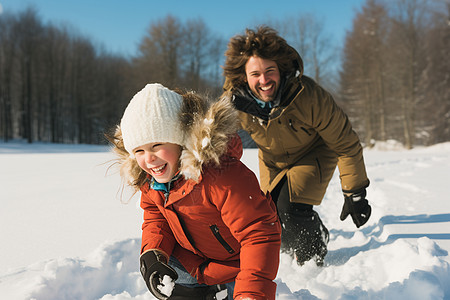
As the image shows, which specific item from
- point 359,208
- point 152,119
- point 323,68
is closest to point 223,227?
point 152,119

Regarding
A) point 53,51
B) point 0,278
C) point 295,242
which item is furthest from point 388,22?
point 53,51

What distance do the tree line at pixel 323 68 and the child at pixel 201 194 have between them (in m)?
16.5

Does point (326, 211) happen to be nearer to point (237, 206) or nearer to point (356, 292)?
point (356, 292)

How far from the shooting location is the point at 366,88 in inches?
838

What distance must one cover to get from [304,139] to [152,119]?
1438mm

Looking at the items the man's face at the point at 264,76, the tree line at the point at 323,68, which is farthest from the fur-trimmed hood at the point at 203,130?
the tree line at the point at 323,68

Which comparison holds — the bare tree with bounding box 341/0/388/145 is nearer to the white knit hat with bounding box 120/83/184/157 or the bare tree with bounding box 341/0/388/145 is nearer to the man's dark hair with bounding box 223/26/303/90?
the man's dark hair with bounding box 223/26/303/90

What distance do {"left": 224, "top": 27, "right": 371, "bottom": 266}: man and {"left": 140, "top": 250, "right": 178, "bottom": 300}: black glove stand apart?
1.20 metres

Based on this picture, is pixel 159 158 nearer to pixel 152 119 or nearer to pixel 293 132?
pixel 152 119

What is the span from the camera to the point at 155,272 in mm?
1541

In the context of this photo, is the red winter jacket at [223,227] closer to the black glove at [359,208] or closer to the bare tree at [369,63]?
the black glove at [359,208]

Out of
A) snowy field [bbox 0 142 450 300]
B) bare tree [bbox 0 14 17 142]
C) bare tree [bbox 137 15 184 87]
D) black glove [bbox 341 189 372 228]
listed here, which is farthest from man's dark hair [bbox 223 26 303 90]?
bare tree [bbox 0 14 17 142]

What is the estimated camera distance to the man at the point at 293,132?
7.41ft

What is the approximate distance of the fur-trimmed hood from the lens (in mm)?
1341
